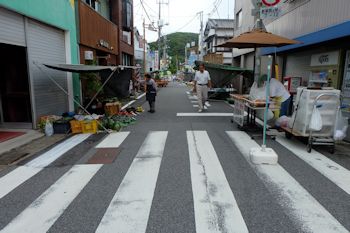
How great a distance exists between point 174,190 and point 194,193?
12.7 inches

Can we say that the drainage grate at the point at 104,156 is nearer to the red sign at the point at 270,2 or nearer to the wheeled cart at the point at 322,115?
the wheeled cart at the point at 322,115

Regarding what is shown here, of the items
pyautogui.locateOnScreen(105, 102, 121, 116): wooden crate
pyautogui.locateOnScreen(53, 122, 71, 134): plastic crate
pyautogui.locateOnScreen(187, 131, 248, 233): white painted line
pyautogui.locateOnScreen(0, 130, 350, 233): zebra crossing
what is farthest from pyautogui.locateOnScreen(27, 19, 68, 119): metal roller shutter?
pyautogui.locateOnScreen(187, 131, 248, 233): white painted line

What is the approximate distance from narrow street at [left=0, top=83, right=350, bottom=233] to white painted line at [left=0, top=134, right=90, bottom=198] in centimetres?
2

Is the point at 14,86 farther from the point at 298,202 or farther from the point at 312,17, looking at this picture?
the point at 312,17

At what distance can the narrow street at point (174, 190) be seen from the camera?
10.3ft

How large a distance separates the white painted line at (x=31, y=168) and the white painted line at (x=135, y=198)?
1.76 metres

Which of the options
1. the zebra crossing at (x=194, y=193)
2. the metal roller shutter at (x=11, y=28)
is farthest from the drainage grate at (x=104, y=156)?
the metal roller shutter at (x=11, y=28)

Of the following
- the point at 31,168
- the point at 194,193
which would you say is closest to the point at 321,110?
the point at 194,193

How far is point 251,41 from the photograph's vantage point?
7102 millimetres

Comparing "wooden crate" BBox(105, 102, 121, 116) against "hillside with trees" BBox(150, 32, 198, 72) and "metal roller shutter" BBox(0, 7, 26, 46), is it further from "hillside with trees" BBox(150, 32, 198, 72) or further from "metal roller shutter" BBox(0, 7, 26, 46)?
"hillside with trees" BBox(150, 32, 198, 72)

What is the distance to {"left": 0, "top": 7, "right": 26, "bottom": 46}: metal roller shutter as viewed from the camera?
260 inches

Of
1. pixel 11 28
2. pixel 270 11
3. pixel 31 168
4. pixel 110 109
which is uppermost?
pixel 270 11

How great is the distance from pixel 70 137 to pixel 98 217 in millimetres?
4732

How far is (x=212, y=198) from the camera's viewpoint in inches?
147
